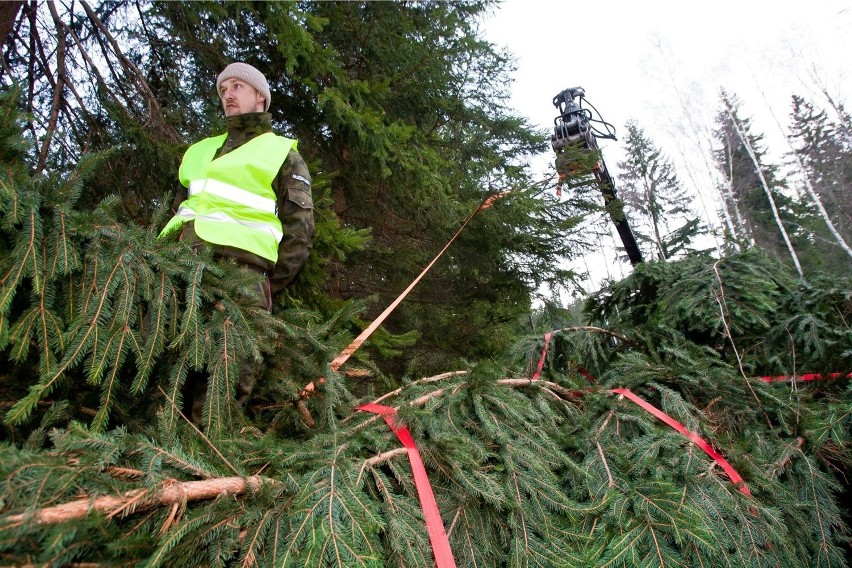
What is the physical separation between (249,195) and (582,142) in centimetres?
483

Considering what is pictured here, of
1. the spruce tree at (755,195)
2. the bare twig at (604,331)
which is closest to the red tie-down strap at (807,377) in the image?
the bare twig at (604,331)

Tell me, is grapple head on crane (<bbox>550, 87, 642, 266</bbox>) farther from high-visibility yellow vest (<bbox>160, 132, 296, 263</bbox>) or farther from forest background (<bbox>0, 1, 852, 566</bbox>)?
high-visibility yellow vest (<bbox>160, 132, 296, 263</bbox>)

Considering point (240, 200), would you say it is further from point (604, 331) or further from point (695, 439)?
point (604, 331)

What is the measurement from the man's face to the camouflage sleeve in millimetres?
489

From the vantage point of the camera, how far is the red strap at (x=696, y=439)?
1.77m

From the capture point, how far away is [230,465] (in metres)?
1.11

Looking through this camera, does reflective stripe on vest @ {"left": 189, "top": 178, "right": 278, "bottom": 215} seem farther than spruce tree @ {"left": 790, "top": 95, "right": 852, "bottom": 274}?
No

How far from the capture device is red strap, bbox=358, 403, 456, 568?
114cm

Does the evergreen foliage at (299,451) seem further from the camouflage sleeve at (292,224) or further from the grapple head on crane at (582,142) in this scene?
the grapple head on crane at (582,142)

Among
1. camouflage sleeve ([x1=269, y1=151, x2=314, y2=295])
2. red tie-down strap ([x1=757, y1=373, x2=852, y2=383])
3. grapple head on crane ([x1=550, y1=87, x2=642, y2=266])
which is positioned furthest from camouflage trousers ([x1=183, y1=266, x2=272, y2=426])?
grapple head on crane ([x1=550, y1=87, x2=642, y2=266])

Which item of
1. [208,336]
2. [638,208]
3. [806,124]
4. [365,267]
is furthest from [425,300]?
[806,124]

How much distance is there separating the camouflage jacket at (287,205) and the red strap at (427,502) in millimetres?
1121

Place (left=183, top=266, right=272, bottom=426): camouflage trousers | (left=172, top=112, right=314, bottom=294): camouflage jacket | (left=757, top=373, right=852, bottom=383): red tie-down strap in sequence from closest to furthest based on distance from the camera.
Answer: (left=183, top=266, right=272, bottom=426): camouflage trousers → (left=172, top=112, right=314, bottom=294): camouflage jacket → (left=757, top=373, right=852, bottom=383): red tie-down strap

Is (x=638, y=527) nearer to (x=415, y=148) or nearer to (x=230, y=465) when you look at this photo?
(x=230, y=465)
